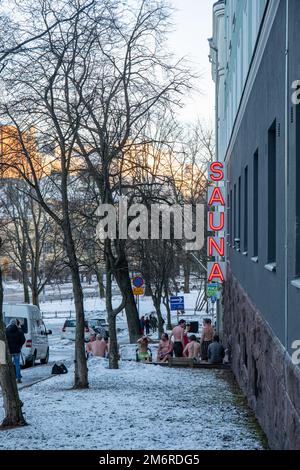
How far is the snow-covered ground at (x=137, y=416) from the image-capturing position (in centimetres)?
870

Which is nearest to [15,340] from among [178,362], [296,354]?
[178,362]

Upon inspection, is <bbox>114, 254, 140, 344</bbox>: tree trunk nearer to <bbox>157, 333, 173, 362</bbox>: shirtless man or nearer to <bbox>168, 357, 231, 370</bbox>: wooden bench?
<bbox>157, 333, 173, 362</bbox>: shirtless man

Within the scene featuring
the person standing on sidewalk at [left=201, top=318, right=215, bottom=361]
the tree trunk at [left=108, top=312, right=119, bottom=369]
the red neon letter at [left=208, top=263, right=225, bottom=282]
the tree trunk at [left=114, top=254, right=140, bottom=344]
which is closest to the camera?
the tree trunk at [left=108, top=312, right=119, bottom=369]

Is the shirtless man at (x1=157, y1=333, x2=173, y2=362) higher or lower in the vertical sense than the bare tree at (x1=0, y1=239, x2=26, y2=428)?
lower

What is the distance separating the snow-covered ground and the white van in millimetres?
8014

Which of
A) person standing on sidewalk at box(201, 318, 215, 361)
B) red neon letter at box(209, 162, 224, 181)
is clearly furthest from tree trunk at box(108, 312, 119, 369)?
red neon letter at box(209, 162, 224, 181)

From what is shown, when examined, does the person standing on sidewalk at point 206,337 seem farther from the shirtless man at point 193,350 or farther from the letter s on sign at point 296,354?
the letter s on sign at point 296,354

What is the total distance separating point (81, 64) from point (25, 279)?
122ft

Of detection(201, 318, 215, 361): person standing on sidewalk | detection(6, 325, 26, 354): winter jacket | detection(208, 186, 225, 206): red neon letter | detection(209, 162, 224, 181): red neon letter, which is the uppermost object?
detection(209, 162, 224, 181): red neon letter

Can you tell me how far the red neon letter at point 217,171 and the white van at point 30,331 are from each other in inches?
288

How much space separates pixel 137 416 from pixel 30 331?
14607mm

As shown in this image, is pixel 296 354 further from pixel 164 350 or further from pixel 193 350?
pixel 164 350

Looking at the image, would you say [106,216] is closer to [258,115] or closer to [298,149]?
[258,115]

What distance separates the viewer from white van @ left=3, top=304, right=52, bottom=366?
24.7 metres
